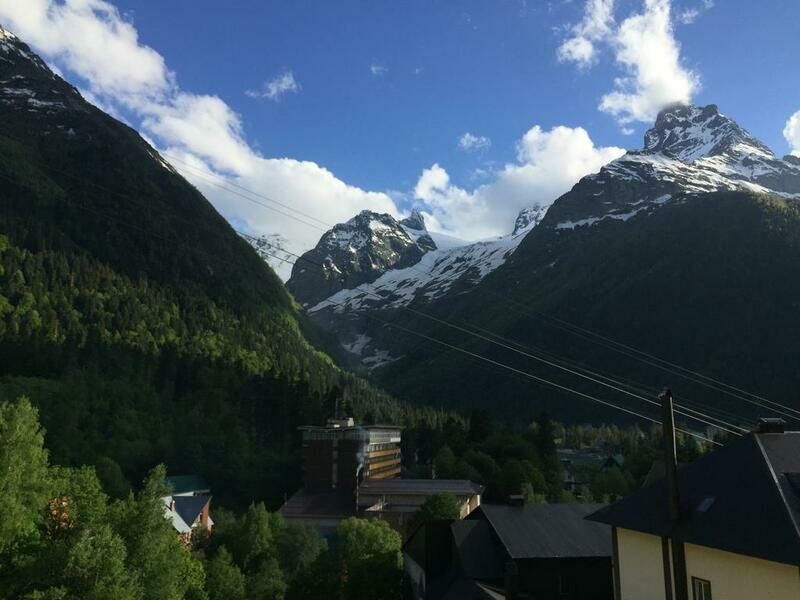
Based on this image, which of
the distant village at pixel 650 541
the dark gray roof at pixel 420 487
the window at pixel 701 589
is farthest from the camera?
the dark gray roof at pixel 420 487

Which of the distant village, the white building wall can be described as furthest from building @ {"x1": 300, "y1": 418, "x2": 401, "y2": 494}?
the white building wall

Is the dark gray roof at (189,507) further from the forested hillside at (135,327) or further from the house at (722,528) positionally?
the house at (722,528)

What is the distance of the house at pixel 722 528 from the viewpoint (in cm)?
1567

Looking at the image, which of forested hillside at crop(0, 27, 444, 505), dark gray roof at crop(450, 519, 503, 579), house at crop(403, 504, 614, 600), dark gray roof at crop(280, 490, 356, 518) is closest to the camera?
house at crop(403, 504, 614, 600)

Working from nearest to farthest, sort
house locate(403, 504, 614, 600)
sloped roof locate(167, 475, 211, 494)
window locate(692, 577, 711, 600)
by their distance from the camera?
window locate(692, 577, 711, 600) < house locate(403, 504, 614, 600) < sloped roof locate(167, 475, 211, 494)

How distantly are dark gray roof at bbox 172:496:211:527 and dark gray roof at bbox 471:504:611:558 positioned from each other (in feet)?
142

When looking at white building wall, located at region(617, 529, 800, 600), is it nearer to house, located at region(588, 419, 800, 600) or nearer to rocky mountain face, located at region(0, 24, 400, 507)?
house, located at region(588, 419, 800, 600)

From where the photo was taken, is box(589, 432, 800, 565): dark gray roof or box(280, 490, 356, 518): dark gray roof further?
box(280, 490, 356, 518): dark gray roof

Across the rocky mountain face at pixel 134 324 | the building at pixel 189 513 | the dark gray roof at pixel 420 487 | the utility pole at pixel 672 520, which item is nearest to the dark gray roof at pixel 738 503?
the utility pole at pixel 672 520

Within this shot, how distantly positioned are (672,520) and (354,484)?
82298 mm

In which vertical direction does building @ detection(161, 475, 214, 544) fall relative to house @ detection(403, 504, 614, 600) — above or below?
below

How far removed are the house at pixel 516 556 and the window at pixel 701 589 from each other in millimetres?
9978

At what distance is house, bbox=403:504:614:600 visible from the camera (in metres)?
29.3

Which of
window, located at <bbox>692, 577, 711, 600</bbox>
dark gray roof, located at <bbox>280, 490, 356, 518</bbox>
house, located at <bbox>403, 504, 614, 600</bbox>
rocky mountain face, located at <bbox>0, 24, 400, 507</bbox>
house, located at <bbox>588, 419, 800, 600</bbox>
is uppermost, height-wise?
rocky mountain face, located at <bbox>0, 24, 400, 507</bbox>
